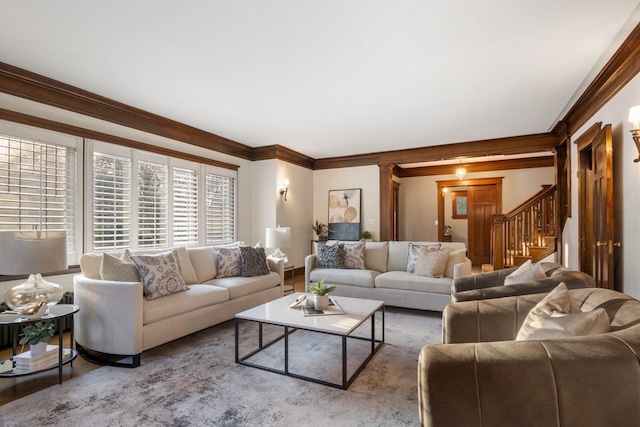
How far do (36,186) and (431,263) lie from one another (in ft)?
14.9

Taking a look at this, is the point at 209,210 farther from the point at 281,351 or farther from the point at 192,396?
the point at 192,396

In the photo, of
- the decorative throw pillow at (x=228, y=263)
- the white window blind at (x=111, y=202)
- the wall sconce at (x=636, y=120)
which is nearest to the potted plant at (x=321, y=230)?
the decorative throw pillow at (x=228, y=263)

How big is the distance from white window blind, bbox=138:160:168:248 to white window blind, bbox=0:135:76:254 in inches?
34.3

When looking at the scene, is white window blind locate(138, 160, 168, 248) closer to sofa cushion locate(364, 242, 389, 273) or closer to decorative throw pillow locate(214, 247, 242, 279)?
decorative throw pillow locate(214, 247, 242, 279)

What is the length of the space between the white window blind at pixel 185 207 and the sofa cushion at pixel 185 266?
1.08 m

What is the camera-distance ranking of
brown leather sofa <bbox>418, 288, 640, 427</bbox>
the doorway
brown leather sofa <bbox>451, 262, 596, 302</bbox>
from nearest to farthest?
brown leather sofa <bbox>418, 288, 640, 427</bbox>, brown leather sofa <bbox>451, 262, 596, 302</bbox>, the doorway

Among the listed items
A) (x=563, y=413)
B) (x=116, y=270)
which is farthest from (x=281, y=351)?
(x=563, y=413)

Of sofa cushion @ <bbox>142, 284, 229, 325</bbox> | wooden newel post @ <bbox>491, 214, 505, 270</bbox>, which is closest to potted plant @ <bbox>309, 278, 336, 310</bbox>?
sofa cushion @ <bbox>142, 284, 229, 325</bbox>

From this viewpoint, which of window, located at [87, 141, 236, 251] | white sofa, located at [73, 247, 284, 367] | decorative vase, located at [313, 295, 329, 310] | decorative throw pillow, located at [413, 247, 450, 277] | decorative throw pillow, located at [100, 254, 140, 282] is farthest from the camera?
decorative throw pillow, located at [413, 247, 450, 277]

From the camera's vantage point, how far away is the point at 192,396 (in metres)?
2.34

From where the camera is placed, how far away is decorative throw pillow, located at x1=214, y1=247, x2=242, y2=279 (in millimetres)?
4456

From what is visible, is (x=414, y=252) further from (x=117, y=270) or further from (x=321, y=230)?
(x=117, y=270)

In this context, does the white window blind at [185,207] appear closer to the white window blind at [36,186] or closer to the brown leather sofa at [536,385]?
the white window blind at [36,186]

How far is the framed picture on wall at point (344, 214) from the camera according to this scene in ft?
24.1
